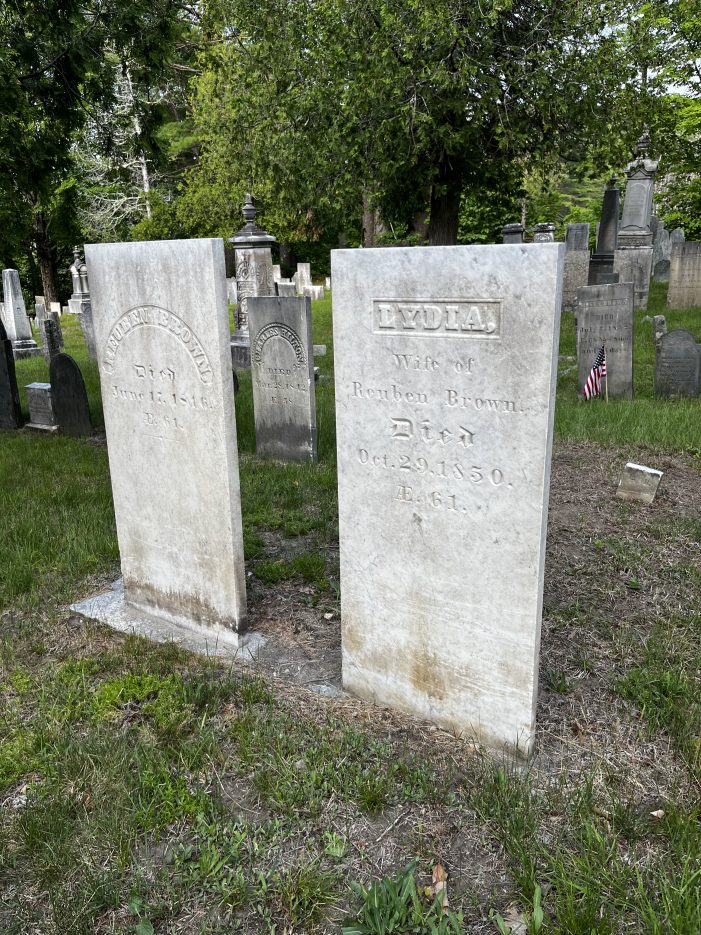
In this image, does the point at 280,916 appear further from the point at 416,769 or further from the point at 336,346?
the point at 336,346

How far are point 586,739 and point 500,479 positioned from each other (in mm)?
1261

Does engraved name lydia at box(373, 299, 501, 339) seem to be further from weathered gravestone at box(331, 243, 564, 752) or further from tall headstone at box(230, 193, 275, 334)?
tall headstone at box(230, 193, 275, 334)

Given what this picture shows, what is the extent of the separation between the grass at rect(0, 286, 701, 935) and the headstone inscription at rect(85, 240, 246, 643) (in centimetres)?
36

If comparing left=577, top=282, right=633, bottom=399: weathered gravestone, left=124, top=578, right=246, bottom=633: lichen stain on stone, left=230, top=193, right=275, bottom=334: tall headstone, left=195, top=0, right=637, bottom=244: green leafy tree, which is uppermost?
left=195, top=0, right=637, bottom=244: green leafy tree

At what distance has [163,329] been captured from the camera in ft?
11.9

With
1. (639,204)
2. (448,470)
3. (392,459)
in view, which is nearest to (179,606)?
(392,459)

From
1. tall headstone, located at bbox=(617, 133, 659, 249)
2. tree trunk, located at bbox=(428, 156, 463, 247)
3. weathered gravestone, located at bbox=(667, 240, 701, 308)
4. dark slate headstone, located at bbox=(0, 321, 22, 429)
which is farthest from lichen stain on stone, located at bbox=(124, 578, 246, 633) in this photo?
tall headstone, located at bbox=(617, 133, 659, 249)

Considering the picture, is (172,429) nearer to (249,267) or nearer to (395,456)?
(395,456)

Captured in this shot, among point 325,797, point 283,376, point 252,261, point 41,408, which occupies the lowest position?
point 325,797

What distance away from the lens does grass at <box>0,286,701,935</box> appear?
7.65 feet

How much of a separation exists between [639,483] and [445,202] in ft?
26.0

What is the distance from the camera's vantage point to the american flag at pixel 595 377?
8523 mm

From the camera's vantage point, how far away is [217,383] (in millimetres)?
3504


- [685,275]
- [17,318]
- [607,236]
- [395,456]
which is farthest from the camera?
[607,236]
